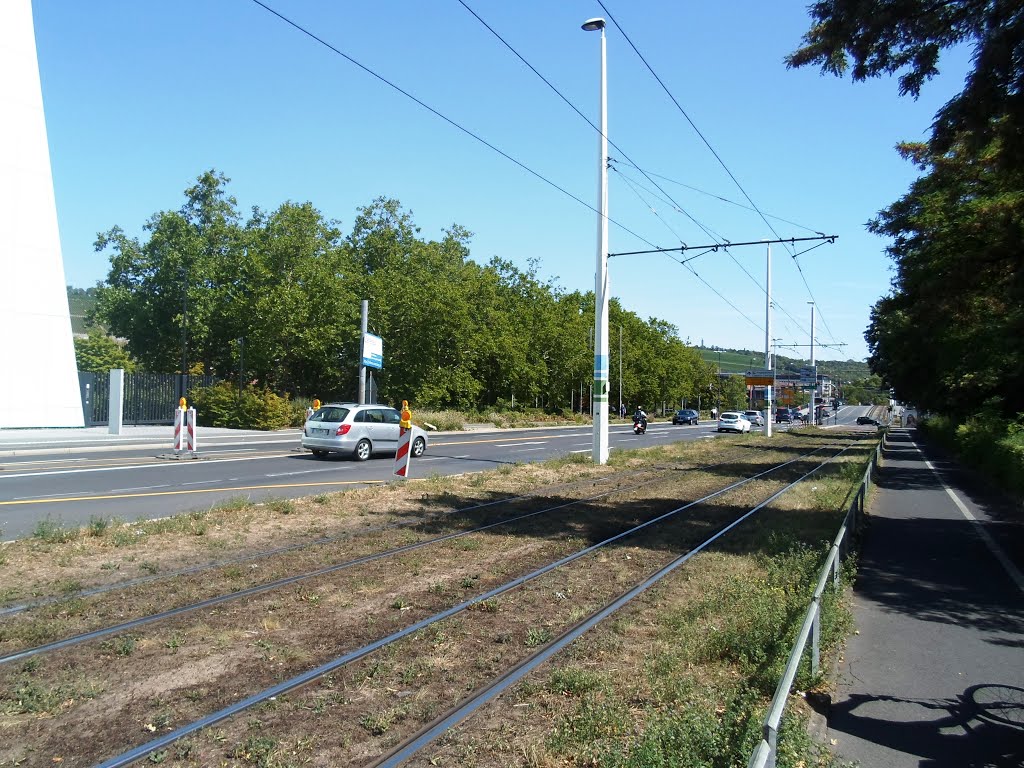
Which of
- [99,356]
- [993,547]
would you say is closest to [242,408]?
[993,547]

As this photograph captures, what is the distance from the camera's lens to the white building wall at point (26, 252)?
25.1m

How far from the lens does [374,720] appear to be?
427 centimetres

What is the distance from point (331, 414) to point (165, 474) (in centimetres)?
593

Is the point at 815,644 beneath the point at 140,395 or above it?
beneath

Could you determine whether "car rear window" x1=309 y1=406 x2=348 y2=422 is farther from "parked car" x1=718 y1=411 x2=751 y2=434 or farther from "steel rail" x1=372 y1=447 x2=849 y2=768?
"parked car" x1=718 y1=411 x2=751 y2=434

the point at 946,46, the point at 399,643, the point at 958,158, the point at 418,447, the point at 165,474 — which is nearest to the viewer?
the point at 399,643

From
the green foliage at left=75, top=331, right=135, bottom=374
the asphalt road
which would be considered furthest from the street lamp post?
the green foliage at left=75, top=331, right=135, bottom=374

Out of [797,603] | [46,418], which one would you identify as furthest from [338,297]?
[797,603]

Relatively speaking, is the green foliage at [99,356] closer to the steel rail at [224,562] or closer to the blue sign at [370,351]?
the blue sign at [370,351]

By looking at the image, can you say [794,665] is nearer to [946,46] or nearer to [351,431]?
[946,46]

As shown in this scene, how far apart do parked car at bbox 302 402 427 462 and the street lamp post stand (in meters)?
5.24

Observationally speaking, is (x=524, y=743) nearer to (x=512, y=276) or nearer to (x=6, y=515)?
(x=6, y=515)

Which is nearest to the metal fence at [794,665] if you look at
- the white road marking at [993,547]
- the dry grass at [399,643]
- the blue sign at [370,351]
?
the dry grass at [399,643]

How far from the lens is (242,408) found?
1455 inches
